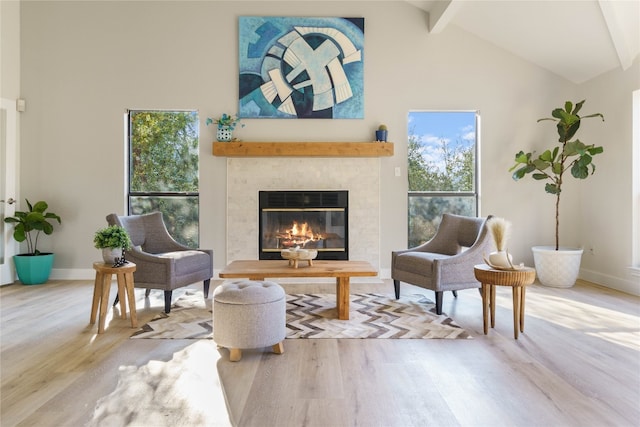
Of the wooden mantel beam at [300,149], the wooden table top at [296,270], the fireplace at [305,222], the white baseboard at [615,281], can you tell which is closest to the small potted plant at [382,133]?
the wooden mantel beam at [300,149]

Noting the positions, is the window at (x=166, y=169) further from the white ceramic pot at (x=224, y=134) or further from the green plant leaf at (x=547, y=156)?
the green plant leaf at (x=547, y=156)

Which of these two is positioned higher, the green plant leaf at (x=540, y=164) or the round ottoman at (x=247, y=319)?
the green plant leaf at (x=540, y=164)

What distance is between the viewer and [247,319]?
260 centimetres

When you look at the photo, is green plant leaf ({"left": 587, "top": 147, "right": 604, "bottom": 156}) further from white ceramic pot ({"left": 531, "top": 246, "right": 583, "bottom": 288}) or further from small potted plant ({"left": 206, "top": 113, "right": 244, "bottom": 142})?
small potted plant ({"left": 206, "top": 113, "right": 244, "bottom": 142})

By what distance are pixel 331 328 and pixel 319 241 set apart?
222 centimetres

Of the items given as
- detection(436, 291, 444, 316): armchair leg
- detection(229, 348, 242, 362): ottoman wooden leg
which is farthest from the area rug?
detection(229, 348, 242, 362): ottoman wooden leg

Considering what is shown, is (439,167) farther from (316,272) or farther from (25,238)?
(25,238)

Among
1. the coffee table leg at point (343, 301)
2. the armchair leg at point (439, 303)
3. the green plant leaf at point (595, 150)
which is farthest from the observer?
the green plant leaf at point (595, 150)

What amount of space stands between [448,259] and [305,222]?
84.6 inches

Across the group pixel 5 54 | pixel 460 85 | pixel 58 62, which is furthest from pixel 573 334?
pixel 5 54

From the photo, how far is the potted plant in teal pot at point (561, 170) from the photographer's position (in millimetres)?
4664

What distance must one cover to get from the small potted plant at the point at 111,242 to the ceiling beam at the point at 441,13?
162 inches

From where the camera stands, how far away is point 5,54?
517 cm

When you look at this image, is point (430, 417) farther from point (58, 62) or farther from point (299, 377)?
point (58, 62)
